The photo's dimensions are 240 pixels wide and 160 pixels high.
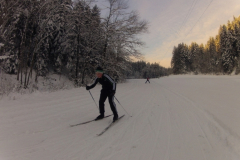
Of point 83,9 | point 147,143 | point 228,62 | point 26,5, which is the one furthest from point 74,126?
point 228,62

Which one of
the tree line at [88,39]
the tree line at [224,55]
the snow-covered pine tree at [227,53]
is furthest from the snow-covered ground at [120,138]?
A: the snow-covered pine tree at [227,53]

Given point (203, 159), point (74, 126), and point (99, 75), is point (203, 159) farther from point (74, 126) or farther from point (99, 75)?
point (99, 75)

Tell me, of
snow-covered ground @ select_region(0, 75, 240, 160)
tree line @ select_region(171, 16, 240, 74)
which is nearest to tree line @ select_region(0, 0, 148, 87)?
snow-covered ground @ select_region(0, 75, 240, 160)

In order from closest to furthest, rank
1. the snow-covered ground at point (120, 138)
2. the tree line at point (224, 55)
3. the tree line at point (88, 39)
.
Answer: the snow-covered ground at point (120, 138) < the tree line at point (88, 39) < the tree line at point (224, 55)

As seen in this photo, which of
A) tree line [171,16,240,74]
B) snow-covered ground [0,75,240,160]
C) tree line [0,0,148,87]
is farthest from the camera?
tree line [171,16,240,74]

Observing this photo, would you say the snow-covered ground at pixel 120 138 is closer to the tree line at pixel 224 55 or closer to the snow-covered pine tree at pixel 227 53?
the tree line at pixel 224 55

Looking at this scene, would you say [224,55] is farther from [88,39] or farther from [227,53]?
[88,39]

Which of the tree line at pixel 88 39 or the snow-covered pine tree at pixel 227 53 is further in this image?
the snow-covered pine tree at pixel 227 53

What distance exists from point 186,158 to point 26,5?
11.1m

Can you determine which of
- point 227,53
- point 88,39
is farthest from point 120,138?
point 227,53

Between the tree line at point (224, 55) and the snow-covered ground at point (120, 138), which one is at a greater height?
the tree line at point (224, 55)

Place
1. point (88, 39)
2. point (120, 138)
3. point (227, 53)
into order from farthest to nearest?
point (227, 53) → point (88, 39) → point (120, 138)

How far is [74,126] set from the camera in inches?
143

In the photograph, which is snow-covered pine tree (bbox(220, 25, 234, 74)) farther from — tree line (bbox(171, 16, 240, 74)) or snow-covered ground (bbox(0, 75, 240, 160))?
snow-covered ground (bbox(0, 75, 240, 160))
